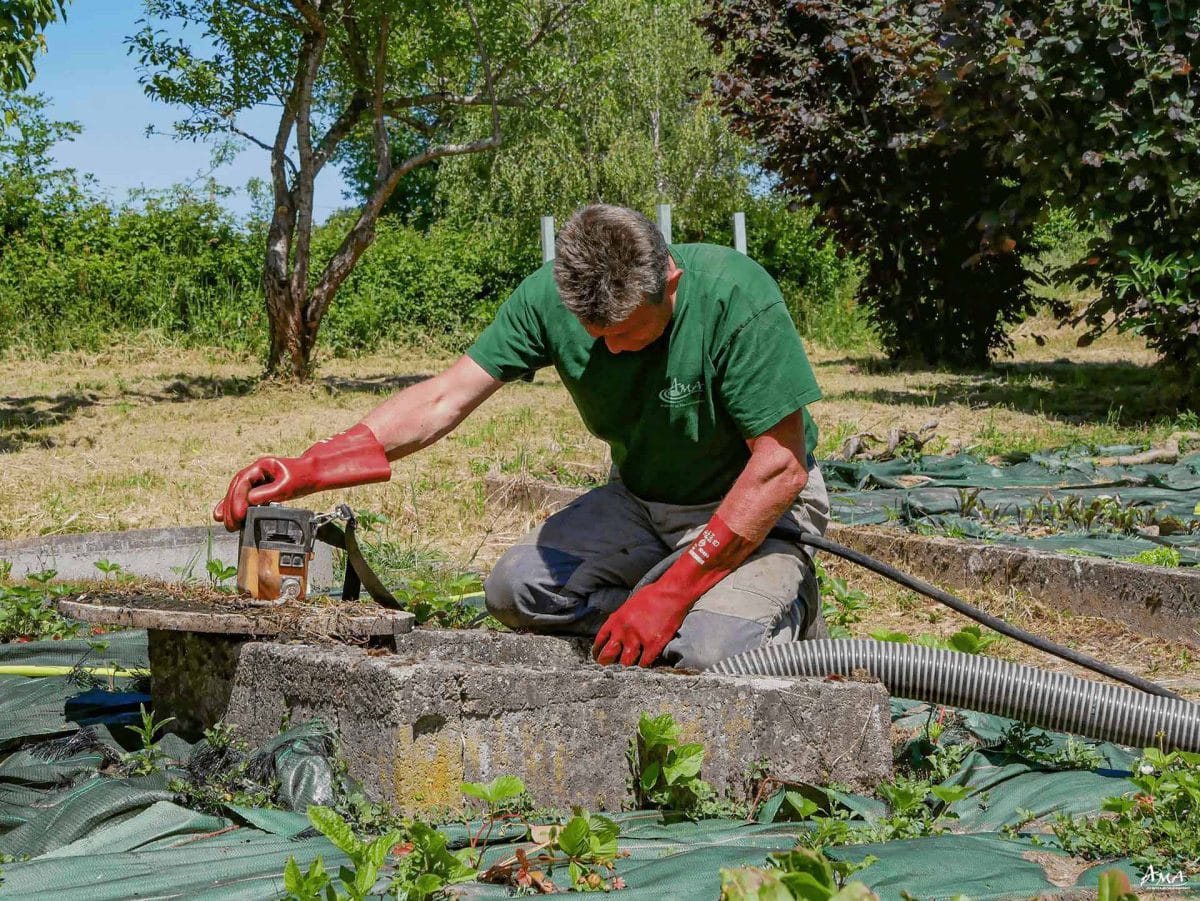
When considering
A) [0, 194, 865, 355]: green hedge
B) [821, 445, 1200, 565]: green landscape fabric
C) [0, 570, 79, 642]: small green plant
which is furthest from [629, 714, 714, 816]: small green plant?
[0, 194, 865, 355]: green hedge

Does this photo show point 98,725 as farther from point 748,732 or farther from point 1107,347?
point 1107,347

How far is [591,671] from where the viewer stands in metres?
2.73

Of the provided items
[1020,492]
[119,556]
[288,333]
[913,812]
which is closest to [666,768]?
[913,812]

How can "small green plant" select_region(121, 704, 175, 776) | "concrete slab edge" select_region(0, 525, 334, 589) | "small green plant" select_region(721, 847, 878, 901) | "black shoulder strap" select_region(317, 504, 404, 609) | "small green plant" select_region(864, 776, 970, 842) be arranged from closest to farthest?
"small green plant" select_region(721, 847, 878, 901), "small green plant" select_region(864, 776, 970, 842), "small green plant" select_region(121, 704, 175, 776), "black shoulder strap" select_region(317, 504, 404, 609), "concrete slab edge" select_region(0, 525, 334, 589)

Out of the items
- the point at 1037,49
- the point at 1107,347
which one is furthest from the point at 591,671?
the point at 1107,347

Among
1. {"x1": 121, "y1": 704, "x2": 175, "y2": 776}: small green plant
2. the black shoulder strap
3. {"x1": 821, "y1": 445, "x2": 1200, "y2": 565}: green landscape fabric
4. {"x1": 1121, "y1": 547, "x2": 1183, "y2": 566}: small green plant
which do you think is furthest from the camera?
{"x1": 821, "y1": 445, "x2": 1200, "y2": 565}: green landscape fabric

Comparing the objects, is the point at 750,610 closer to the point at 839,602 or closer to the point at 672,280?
the point at 672,280

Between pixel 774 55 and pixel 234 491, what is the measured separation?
11.3 metres

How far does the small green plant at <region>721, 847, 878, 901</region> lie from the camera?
134cm

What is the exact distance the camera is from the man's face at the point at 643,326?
303 centimetres

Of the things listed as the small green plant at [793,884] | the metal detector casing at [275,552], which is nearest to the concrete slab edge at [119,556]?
the metal detector casing at [275,552]

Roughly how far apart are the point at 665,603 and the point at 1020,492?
3.61 meters

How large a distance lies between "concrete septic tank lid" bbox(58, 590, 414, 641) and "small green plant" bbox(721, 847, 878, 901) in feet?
5.47

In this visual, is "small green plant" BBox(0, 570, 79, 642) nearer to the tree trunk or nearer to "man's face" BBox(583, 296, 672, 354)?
"man's face" BBox(583, 296, 672, 354)
